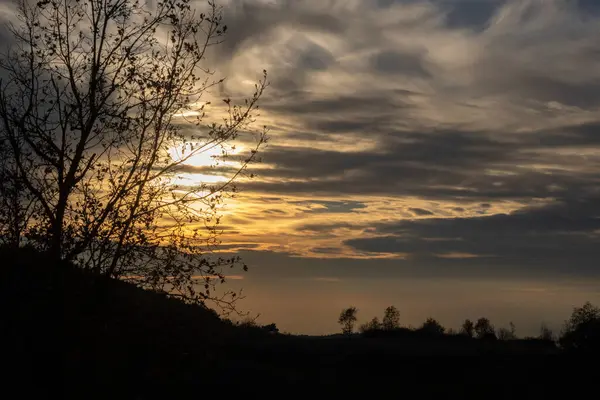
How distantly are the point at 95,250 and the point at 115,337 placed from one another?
2.48m

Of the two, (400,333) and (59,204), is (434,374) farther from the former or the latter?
(59,204)

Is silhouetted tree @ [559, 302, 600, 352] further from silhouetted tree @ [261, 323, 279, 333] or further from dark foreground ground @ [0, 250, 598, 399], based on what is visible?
silhouetted tree @ [261, 323, 279, 333]

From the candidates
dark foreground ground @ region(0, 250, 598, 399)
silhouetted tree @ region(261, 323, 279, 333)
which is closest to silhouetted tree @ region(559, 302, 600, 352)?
dark foreground ground @ region(0, 250, 598, 399)

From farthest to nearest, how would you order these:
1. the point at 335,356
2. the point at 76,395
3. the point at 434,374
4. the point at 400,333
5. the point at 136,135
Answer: the point at 400,333 < the point at 136,135 < the point at 335,356 < the point at 434,374 < the point at 76,395

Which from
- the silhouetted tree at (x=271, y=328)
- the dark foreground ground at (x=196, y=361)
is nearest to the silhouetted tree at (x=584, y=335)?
the dark foreground ground at (x=196, y=361)

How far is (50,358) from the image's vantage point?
46.2 ft

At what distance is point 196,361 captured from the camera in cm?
1527

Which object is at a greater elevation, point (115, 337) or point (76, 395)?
point (115, 337)

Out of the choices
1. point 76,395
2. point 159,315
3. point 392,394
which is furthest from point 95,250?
point 392,394

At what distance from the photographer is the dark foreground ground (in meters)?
13.6

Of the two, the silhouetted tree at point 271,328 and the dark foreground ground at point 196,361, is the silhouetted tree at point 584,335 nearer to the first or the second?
the dark foreground ground at point 196,361

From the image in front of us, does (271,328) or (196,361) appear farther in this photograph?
(271,328)

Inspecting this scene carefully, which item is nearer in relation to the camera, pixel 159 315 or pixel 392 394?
pixel 392 394

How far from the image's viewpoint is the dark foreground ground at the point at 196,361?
13.6m
